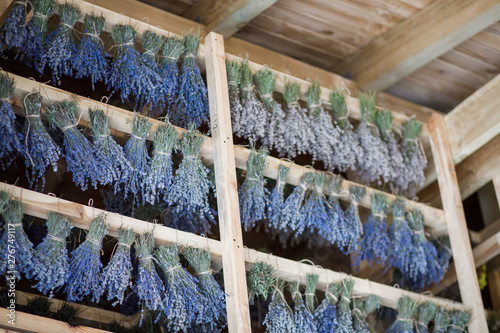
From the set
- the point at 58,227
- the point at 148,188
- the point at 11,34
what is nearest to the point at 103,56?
the point at 11,34

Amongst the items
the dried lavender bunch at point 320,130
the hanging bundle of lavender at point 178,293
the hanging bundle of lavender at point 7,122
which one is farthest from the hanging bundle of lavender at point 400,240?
the hanging bundle of lavender at point 7,122

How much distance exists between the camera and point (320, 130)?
3.96m

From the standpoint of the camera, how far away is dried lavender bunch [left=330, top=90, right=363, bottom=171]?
4.02m

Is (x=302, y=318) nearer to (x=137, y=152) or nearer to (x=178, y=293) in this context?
(x=178, y=293)

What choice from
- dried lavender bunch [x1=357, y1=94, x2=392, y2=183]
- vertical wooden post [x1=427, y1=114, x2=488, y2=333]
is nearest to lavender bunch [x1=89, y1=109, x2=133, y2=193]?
dried lavender bunch [x1=357, y1=94, x2=392, y2=183]

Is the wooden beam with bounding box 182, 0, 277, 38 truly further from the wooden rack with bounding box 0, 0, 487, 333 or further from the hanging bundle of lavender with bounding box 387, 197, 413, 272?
the hanging bundle of lavender with bounding box 387, 197, 413, 272

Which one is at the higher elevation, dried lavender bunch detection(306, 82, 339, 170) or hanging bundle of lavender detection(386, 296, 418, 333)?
dried lavender bunch detection(306, 82, 339, 170)

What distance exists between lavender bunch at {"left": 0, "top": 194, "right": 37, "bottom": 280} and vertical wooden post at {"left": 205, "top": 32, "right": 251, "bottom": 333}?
36.1 inches

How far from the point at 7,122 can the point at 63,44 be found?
55cm

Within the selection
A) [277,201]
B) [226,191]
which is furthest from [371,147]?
[226,191]

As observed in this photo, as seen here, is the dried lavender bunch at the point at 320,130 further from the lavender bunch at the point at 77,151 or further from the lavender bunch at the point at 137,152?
the lavender bunch at the point at 77,151

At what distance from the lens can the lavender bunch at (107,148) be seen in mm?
3219

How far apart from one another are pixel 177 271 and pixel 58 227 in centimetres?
59

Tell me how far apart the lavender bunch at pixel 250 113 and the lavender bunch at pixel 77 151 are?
847 mm
